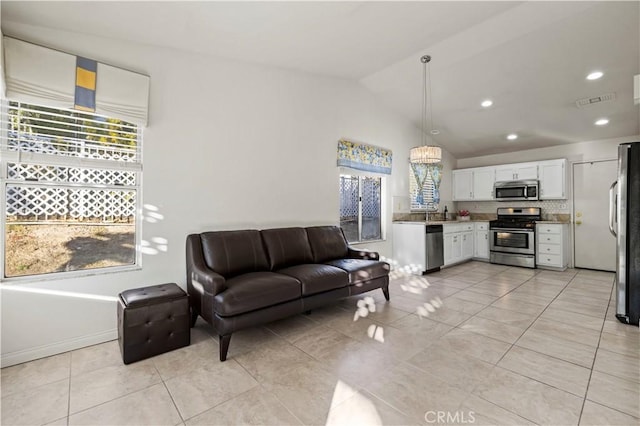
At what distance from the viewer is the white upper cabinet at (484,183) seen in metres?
6.46

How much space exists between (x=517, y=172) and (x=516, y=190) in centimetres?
39

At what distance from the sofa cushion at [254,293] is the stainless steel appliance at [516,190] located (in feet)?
18.1

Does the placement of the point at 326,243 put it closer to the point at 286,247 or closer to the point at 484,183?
the point at 286,247

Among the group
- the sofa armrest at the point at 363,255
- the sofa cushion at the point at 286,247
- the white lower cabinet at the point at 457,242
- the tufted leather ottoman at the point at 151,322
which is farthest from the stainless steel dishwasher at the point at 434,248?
the tufted leather ottoman at the point at 151,322

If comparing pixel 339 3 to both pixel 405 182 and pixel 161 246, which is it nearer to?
pixel 161 246

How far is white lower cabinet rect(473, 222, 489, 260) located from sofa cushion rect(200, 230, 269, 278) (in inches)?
203

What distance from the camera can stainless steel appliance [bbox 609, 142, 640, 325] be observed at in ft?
9.89

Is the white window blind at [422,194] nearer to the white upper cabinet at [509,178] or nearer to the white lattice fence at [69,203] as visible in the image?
the white upper cabinet at [509,178]

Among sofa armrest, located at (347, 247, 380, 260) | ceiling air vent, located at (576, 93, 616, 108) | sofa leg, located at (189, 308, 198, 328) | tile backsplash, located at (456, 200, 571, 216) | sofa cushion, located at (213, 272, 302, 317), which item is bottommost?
sofa leg, located at (189, 308, 198, 328)

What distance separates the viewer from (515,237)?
5.82 m

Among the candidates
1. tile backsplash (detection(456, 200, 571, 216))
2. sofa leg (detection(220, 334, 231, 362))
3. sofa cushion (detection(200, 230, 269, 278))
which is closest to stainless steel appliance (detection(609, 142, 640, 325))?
tile backsplash (detection(456, 200, 571, 216))

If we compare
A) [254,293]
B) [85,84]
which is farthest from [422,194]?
[85,84]

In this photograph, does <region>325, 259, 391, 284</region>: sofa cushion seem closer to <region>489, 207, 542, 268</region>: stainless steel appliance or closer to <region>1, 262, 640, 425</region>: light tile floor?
<region>1, 262, 640, 425</region>: light tile floor

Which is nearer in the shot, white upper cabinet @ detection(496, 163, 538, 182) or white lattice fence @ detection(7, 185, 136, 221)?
white lattice fence @ detection(7, 185, 136, 221)
